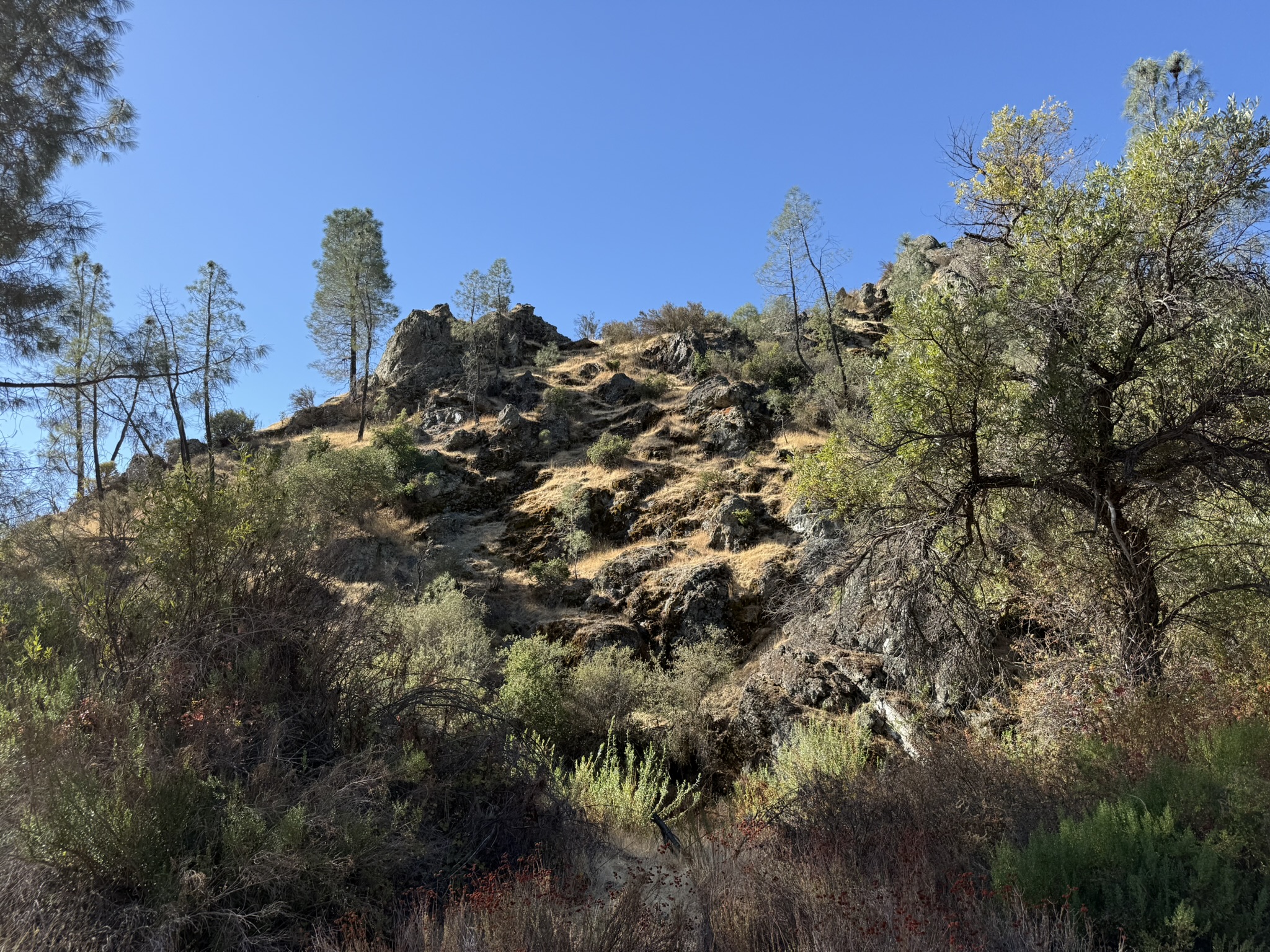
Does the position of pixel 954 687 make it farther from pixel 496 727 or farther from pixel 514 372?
pixel 514 372

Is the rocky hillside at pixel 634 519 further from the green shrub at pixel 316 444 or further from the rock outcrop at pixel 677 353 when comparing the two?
the green shrub at pixel 316 444

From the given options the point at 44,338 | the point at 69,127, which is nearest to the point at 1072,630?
the point at 44,338

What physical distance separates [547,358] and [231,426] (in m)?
16.3

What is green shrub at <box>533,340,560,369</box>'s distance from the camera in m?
35.5

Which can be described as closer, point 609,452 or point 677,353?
point 609,452

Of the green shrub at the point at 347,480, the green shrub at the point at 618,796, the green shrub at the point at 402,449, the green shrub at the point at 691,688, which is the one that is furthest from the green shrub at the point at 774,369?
the green shrub at the point at 618,796

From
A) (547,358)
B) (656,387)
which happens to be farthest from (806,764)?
(547,358)

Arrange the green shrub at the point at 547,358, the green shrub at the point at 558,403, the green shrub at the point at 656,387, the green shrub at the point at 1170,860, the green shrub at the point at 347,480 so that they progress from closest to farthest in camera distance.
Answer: the green shrub at the point at 1170,860
the green shrub at the point at 347,480
the green shrub at the point at 558,403
the green shrub at the point at 656,387
the green shrub at the point at 547,358

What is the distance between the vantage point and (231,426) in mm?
31531

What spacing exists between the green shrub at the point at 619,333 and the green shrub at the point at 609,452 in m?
16.6

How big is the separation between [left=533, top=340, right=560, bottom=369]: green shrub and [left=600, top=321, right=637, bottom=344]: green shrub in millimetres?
5246

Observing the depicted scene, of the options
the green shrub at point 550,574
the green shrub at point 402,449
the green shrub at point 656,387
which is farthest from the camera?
the green shrub at point 656,387

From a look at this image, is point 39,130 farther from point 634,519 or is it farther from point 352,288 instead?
point 352,288

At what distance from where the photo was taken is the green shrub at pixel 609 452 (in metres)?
24.4
